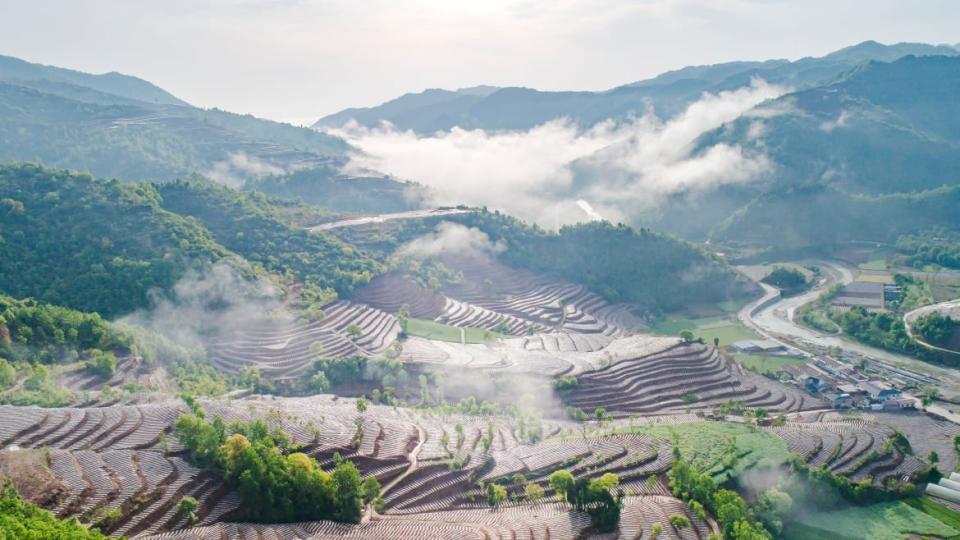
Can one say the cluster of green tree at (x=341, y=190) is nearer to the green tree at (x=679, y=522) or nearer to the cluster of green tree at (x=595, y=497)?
the cluster of green tree at (x=595, y=497)

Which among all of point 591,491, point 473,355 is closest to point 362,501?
point 591,491

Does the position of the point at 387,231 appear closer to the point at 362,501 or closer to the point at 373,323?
the point at 373,323

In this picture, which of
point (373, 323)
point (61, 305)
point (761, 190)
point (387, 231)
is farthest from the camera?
point (761, 190)

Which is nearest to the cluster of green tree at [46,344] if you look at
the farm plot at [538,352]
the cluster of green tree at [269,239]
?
the cluster of green tree at [269,239]

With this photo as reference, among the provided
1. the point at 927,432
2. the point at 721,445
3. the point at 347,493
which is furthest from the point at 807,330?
the point at 347,493

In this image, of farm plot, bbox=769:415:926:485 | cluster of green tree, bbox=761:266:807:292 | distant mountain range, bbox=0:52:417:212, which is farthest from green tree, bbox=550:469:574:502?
distant mountain range, bbox=0:52:417:212

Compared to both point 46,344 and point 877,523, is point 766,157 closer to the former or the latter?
point 877,523

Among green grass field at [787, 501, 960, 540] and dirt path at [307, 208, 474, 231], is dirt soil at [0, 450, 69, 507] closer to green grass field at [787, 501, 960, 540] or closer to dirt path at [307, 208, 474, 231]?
green grass field at [787, 501, 960, 540]
